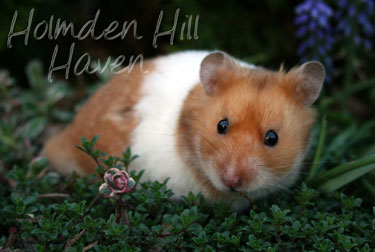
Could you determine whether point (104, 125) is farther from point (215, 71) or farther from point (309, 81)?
point (309, 81)

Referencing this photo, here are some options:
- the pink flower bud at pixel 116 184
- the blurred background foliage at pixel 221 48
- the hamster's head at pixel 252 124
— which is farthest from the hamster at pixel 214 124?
the blurred background foliage at pixel 221 48

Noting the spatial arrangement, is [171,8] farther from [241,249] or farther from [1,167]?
Result: [241,249]

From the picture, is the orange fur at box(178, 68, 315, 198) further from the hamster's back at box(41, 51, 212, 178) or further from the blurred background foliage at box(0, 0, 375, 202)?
the blurred background foliage at box(0, 0, 375, 202)

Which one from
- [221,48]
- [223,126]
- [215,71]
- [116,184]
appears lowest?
[116,184]

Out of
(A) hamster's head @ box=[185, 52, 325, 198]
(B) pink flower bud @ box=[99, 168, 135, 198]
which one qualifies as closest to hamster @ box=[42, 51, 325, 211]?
(A) hamster's head @ box=[185, 52, 325, 198]

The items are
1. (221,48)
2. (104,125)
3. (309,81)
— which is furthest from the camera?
(221,48)

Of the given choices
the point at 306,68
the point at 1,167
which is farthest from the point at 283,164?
the point at 1,167

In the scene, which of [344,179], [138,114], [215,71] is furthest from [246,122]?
[138,114]
